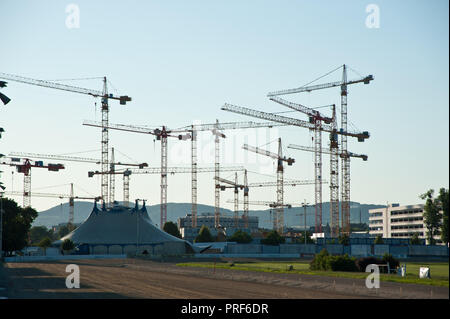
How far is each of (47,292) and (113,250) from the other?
98103 millimetres

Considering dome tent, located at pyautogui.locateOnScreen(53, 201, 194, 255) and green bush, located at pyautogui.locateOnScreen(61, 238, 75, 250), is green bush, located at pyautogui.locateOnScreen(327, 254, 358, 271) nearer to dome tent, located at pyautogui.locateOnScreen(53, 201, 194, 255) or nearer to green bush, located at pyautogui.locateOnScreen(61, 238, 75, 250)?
dome tent, located at pyautogui.locateOnScreen(53, 201, 194, 255)

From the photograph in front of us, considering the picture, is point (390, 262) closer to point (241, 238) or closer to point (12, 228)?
point (12, 228)

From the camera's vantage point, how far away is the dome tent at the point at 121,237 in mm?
146250

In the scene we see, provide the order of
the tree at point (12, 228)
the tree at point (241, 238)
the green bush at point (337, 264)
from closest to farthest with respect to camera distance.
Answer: the green bush at point (337, 264), the tree at point (12, 228), the tree at point (241, 238)

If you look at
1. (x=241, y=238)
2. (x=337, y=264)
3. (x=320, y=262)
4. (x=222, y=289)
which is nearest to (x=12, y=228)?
(x=320, y=262)

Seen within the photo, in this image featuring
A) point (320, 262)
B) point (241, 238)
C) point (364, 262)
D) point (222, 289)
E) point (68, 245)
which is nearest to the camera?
point (222, 289)

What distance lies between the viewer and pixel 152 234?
15150 cm

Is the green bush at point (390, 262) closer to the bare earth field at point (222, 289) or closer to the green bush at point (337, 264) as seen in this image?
the green bush at point (337, 264)

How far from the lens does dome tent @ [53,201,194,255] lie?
14625 cm

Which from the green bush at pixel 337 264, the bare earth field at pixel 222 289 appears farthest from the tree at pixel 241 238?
the bare earth field at pixel 222 289

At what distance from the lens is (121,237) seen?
488 feet

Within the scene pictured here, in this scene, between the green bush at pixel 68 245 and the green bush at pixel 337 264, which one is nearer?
the green bush at pixel 337 264
